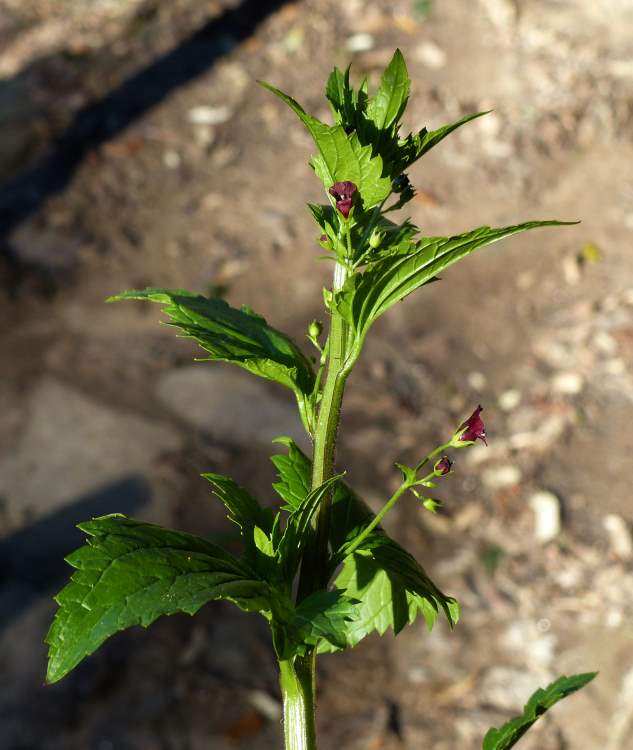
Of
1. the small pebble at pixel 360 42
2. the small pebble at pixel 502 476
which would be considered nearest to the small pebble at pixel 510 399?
the small pebble at pixel 502 476

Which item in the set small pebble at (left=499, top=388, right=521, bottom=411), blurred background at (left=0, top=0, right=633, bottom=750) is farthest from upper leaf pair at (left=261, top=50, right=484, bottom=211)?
small pebble at (left=499, top=388, right=521, bottom=411)

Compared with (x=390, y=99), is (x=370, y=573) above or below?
below

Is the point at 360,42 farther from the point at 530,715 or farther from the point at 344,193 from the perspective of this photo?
the point at 530,715

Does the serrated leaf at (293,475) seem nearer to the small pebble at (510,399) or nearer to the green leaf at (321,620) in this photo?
the green leaf at (321,620)

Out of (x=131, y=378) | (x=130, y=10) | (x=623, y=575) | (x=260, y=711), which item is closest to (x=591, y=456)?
(x=623, y=575)

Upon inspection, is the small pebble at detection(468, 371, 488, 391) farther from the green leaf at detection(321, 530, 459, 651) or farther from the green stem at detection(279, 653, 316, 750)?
the green stem at detection(279, 653, 316, 750)

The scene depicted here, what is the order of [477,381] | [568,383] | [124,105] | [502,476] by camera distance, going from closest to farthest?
[502,476] < [568,383] < [477,381] < [124,105]

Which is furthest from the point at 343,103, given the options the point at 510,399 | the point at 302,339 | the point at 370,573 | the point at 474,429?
the point at 302,339
